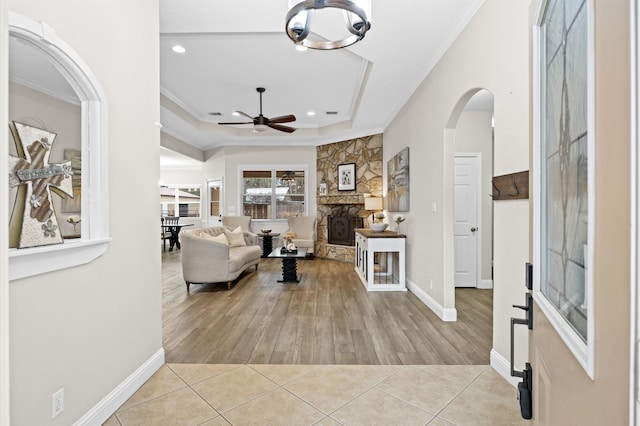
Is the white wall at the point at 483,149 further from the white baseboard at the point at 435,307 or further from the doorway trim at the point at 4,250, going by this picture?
the doorway trim at the point at 4,250

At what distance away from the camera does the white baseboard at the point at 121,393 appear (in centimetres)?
162

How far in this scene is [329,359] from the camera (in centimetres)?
238

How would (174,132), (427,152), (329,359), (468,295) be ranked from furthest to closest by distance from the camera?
(174,132) < (468,295) < (427,152) < (329,359)

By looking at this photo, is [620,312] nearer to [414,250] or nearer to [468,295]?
[414,250]

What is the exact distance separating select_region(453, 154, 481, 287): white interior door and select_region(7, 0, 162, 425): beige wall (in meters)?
3.97

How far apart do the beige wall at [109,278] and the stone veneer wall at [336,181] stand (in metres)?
4.77

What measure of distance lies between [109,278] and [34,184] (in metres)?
0.66

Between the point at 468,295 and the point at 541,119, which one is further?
the point at 468,295

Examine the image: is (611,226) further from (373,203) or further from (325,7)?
(373,203)

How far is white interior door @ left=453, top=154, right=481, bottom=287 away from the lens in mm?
4523

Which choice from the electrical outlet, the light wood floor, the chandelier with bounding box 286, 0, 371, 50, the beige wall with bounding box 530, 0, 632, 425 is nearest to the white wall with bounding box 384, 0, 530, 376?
the light wood floor

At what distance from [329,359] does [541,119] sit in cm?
213

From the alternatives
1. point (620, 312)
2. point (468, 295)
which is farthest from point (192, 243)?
point (620, 312)

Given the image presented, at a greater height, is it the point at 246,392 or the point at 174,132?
the point at 174,132
